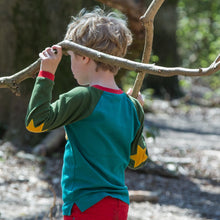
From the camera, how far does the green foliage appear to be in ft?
55.3

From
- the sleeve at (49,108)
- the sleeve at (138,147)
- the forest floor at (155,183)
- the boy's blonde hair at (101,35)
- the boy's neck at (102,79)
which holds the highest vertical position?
the boy's blonde hair at (101,35)

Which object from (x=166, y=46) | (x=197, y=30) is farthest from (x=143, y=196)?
(x=197, y=30)

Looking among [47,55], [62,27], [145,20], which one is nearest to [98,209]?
[47,55]

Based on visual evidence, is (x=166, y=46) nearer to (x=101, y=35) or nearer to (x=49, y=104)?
(x=101, y=35)

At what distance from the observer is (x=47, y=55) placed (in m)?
1.86

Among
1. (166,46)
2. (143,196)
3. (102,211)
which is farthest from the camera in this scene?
(166,46)

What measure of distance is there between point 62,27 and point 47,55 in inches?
147

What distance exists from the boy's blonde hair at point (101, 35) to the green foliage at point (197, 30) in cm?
1481

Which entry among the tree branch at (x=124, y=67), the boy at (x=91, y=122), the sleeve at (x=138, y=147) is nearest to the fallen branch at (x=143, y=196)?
the sleeve at (x=138, y=147)

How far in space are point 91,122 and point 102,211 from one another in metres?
0.38

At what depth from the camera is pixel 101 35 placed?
1.97 metres

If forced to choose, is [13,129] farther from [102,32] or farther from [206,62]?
[206,62]

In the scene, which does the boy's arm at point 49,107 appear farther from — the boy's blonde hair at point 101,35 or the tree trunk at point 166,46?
the tree trunk at point 166,46

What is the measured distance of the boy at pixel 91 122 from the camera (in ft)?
6.01
